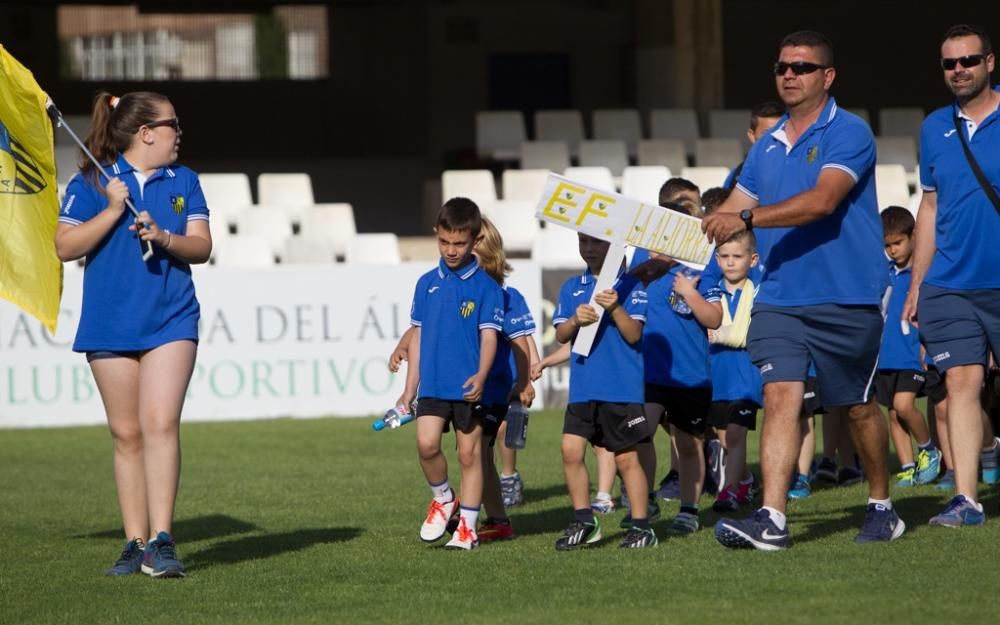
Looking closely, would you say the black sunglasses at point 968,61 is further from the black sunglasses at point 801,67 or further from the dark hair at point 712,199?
the dark hair at point 712,199

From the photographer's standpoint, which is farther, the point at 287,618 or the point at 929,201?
the point at 929,201

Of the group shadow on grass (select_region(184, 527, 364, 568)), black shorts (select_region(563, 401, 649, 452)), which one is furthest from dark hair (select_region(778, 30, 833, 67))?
shadow on grass (select_region(184, 527, 364, 568))

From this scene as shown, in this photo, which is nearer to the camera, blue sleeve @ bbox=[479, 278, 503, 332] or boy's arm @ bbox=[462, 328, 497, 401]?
boy's arm @ bbox=[462, 328, 497, 401]

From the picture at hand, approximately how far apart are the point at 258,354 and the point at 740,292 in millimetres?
5881

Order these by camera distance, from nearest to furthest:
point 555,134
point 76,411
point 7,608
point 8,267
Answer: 1. point 7,608
2. point 8,267
3. point 76,411
4. point 555,134

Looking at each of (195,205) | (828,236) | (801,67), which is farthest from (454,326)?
(801,67)

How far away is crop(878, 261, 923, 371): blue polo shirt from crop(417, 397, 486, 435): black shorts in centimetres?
286

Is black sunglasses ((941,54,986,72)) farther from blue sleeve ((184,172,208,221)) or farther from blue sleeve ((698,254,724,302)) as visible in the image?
blue sleeve ((184,172,208,221))

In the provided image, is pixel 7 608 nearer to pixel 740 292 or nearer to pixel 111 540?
pixel 111 540

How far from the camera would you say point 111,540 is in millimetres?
7785

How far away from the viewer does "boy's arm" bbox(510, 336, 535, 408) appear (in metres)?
7.33

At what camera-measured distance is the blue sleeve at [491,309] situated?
7148 millimetres

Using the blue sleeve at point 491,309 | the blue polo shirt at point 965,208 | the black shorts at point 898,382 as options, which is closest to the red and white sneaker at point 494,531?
the blue sleeve at point 491,309

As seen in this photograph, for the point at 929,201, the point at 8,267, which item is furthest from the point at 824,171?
the point at 8,267
